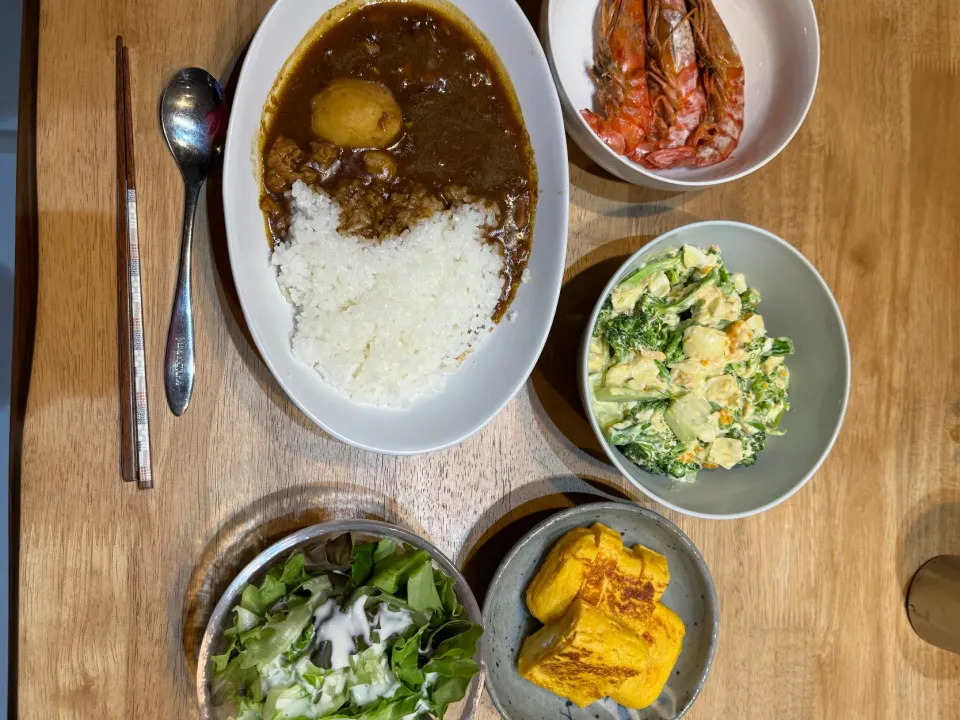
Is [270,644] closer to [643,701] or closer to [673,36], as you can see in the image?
[643,701]

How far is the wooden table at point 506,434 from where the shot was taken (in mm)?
1531

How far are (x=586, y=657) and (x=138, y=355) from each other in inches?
45.5

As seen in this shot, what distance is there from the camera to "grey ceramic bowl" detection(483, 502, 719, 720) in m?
1.60

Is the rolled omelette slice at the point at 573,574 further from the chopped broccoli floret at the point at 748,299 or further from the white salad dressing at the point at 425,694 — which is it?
the chopped broccoli floret at the point at 748,299

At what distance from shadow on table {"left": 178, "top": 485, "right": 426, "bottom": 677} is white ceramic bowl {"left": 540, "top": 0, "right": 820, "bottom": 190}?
0.95 metres

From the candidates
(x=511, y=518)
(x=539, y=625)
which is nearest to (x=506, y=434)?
(x=511, y=518)

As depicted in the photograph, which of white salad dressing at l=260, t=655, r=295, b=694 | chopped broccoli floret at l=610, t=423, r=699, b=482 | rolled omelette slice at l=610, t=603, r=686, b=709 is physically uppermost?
chopped broccoli floret at l=610, t=423, r=699, b=482

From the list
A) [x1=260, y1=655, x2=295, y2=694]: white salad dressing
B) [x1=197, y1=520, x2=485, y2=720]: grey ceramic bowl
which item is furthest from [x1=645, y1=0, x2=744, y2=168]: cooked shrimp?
[x1=260, y1=655, x2=295, y2=694]: white salad dressing

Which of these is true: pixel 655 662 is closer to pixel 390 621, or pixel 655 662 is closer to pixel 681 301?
pixel 390 621

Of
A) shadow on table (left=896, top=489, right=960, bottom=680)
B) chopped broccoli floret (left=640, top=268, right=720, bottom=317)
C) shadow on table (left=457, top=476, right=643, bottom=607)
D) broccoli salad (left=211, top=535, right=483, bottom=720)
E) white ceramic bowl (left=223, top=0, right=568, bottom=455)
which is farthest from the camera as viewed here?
shadow on table (left=896, top=489, right=960, bottom=680)

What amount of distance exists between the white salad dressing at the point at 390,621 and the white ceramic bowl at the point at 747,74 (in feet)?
3.47

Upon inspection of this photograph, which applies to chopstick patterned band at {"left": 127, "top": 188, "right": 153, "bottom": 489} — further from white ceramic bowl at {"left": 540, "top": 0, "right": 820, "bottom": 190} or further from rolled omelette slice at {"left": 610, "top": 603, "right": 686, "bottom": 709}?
rolled omelette slice at {"left": 610, "top": 603, "right": 686, "bottom": 709}

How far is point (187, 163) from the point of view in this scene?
1559 mm

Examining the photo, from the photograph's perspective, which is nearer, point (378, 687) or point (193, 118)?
point (378, 687)
